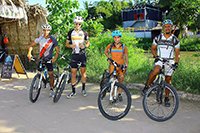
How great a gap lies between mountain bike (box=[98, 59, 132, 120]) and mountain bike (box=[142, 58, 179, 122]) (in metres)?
0.39

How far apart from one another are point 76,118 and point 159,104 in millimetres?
1677

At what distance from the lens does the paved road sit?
4508 millimetres

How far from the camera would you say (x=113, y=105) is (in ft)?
17.9

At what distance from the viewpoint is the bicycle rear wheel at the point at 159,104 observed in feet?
16.1

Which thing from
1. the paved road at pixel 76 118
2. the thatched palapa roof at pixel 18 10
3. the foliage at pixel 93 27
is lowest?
the paved road at pixel 76 118

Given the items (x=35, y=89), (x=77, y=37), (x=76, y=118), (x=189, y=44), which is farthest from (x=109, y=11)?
(x=76, y=118)

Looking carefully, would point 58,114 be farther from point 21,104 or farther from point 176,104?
point 176,104

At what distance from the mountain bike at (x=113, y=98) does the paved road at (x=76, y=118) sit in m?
0.14

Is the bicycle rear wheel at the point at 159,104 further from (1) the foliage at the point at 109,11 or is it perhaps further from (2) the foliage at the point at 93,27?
(1) the foliage at the point at 109,11

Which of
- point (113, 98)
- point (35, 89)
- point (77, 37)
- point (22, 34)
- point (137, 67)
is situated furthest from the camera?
point (22, 34)

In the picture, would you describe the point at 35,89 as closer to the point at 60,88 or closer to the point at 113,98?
the point at 60,88

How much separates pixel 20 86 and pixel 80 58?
256 centimetres

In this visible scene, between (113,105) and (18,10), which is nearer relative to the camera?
(113,105)

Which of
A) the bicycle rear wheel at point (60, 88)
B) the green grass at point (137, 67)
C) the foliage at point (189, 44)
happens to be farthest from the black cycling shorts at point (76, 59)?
the foliage at point (189, 44)
